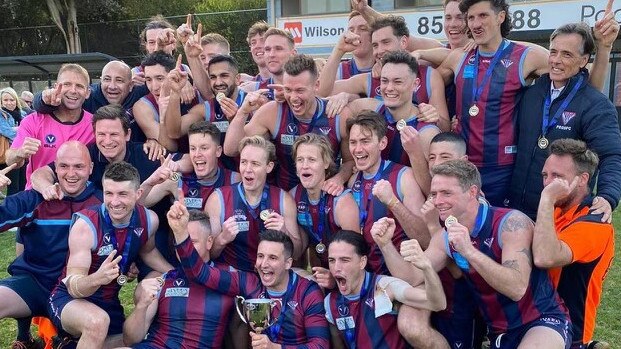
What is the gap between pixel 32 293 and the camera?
461cm

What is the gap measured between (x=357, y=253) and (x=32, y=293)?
2.58m

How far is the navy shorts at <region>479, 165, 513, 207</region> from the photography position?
180 inches

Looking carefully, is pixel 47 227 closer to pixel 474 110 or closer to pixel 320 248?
pixel 320 248

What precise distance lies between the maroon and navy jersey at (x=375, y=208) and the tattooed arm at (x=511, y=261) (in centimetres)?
83

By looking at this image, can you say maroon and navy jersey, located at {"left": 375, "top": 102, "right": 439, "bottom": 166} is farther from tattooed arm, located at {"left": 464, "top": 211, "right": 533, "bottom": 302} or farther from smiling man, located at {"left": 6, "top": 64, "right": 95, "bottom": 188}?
smiling man, located at {"left": 6, "top": 64, "right": 95, "bottom": 188}

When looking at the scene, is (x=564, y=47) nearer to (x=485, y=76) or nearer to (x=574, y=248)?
(x=485, y=76)

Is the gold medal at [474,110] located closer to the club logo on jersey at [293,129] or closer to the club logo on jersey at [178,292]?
the club logo on jersey at [293,129]

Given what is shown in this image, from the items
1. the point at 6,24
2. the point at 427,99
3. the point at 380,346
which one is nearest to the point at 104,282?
the point at 380,346

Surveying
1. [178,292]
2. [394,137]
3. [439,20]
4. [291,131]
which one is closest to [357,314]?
[178,292]

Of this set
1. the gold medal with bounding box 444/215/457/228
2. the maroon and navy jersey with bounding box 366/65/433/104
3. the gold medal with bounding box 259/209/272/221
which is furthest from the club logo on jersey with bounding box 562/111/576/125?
the gold medal with bounding box 259/209/272/221

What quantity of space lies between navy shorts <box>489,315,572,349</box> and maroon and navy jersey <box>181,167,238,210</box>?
2.35m

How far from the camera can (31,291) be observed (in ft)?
15.1

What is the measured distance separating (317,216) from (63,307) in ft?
6.23

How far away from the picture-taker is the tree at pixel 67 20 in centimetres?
3222
